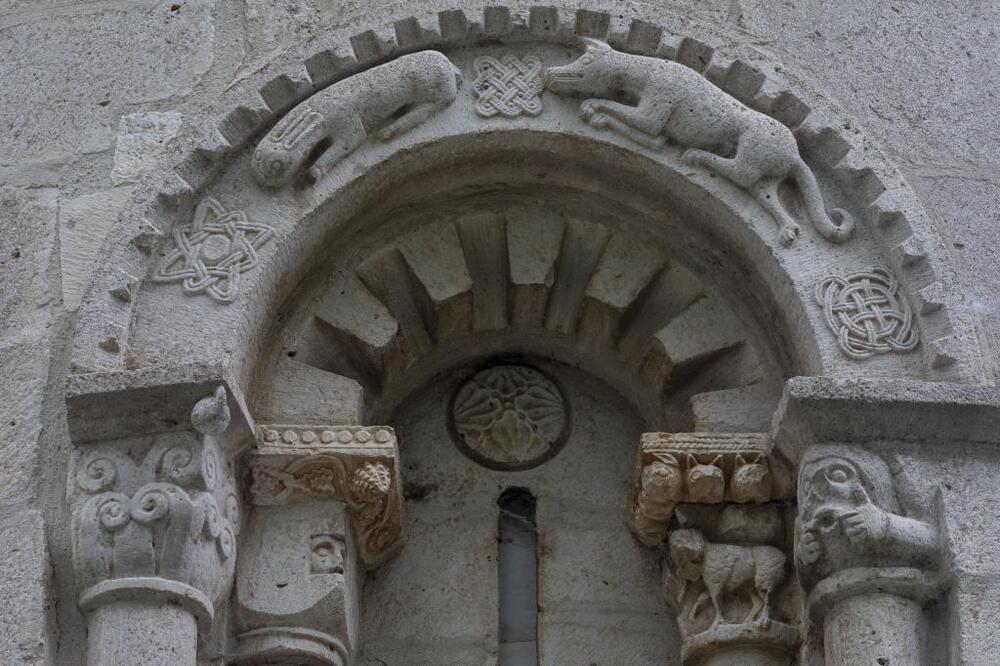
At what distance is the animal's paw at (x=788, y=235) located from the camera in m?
4.82

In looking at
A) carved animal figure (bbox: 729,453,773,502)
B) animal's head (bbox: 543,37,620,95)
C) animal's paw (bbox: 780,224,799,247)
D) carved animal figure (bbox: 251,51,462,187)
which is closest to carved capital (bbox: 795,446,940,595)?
carved animal figure (bbox: 729,453,773,502)

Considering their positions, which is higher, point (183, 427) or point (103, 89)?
point (103, 89)

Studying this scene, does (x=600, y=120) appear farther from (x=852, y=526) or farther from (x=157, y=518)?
(x=157, y=518)

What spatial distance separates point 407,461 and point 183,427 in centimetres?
105

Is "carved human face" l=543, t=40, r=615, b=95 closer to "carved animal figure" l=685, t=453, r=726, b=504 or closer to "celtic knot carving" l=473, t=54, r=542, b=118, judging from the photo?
"celtic knot carving" l=473, t=54, r=542, b=118

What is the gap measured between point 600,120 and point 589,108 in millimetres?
46

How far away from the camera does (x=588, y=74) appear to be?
502 cm

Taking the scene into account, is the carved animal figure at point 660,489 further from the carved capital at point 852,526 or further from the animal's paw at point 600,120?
the animal's paw at point 600,120

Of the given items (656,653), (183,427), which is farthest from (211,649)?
(656,653)

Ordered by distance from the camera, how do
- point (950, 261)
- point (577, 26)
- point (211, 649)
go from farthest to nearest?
point (577, 26) < point (950, 261) < point (211, 649)

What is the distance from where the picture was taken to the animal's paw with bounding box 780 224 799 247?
482 centimetres

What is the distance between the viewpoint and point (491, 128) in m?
5.02

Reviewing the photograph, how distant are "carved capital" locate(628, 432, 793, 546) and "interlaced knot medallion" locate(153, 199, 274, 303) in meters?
1.14

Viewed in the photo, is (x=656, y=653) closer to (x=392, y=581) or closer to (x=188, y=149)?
(x=392, y=581)
